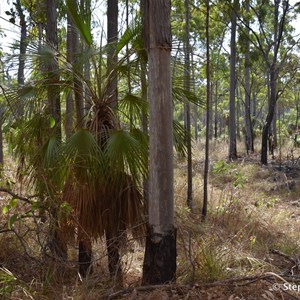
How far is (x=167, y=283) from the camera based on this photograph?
3.60 m

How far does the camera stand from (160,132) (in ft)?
11.2

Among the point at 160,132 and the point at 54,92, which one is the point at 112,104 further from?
the point at 160,132

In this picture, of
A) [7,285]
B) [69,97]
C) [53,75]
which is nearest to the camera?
[7,285]

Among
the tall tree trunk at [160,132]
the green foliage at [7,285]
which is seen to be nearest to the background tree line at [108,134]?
the tall tree trunk at [160,132]

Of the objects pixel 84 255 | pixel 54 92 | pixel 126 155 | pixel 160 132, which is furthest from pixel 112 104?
pixel 84 255

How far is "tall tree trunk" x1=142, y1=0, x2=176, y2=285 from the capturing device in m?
3.38

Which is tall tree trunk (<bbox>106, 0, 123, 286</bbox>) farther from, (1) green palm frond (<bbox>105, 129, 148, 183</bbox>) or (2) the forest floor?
(1) green palm frond (<bbox>105, 129, 148, 183</bbox>)

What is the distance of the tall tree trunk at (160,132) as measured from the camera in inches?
133

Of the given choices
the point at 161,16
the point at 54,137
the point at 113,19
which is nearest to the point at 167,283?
the point at 54,137

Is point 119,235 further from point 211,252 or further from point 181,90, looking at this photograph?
point 181,90

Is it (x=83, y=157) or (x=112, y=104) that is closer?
(x=83, y=157)

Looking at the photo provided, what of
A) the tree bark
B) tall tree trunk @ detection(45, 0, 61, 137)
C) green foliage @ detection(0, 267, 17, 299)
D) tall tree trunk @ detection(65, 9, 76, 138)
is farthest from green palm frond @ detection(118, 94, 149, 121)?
green foliage @ detection(0, 267, 17, 299)

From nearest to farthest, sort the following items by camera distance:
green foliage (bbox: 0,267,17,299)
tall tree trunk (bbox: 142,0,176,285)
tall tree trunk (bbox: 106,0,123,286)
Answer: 1. green foliage (bbox: 0,267,17,299)
2. tall tree trunk (bbox: 142,0,176,285)
3. tall tree trunk (bbox: 106,0,123,286)

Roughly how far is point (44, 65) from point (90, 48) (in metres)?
0.55
